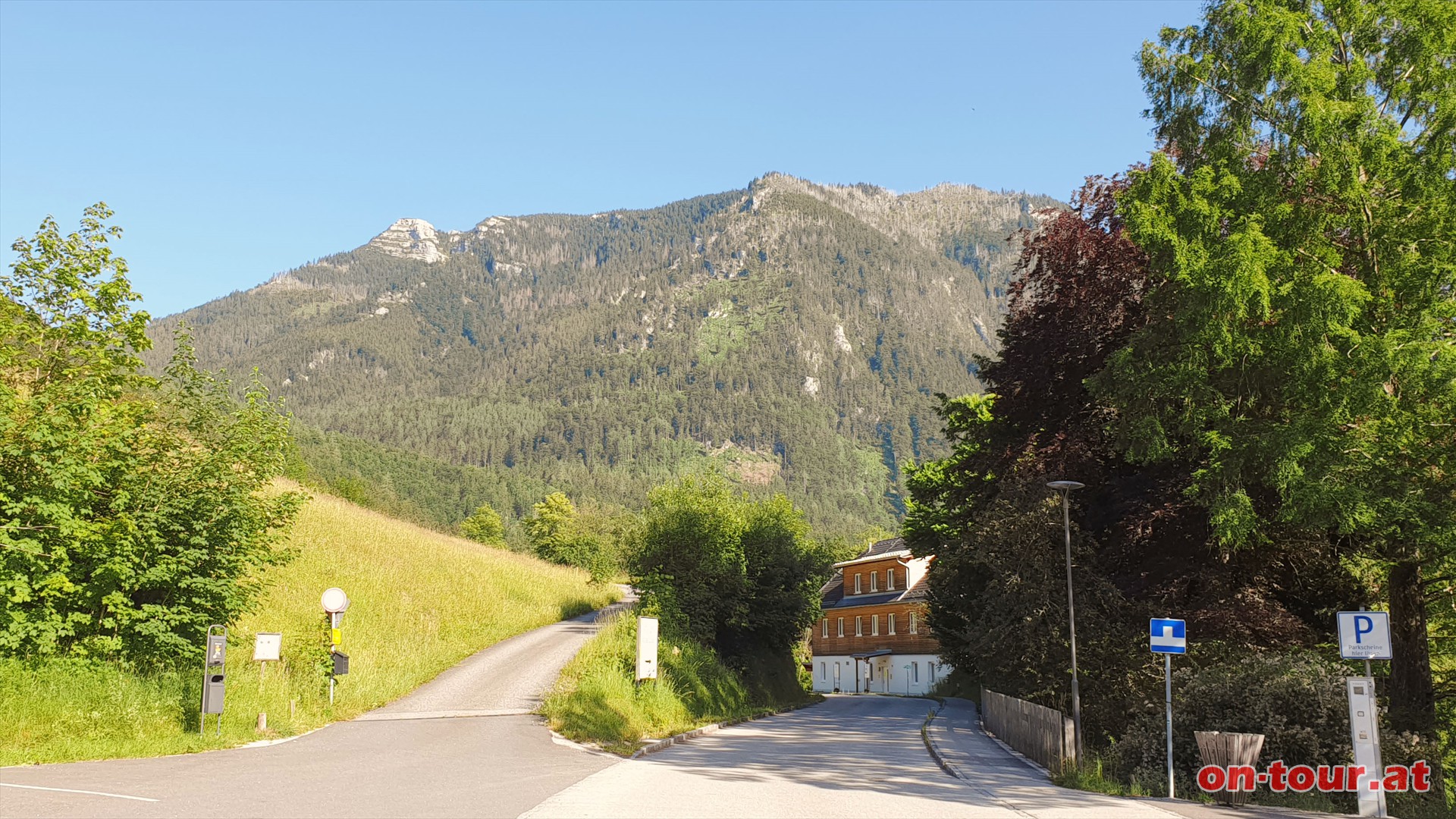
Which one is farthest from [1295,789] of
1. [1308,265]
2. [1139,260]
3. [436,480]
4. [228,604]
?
[436,480]

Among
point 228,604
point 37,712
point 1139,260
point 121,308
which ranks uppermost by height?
point 1139,260

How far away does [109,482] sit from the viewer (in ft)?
62.3

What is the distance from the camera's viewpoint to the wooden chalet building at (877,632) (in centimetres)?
7256

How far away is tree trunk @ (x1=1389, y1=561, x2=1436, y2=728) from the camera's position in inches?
727

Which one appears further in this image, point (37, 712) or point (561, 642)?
point (561, 642)

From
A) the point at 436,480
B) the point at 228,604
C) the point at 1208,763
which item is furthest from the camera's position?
the point at 436,480

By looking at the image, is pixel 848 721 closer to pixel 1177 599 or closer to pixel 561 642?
pixel 561 642

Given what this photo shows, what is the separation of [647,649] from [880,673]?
55.8 m

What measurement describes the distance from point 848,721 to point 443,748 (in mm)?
20632

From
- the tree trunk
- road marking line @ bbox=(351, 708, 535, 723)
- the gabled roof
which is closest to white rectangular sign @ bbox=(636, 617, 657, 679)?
road marking line @ bbox=(351, 708, 535, 723)

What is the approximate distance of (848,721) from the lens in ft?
118

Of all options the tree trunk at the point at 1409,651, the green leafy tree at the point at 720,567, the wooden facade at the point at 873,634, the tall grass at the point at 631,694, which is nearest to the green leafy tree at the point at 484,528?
the wooden facade at the point at 873,634

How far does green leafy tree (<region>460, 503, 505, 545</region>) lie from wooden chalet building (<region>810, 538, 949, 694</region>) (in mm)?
47230

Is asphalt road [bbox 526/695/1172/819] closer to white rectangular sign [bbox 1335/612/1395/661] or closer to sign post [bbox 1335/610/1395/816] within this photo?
sign post [bbox 1335/610/1395/816]
